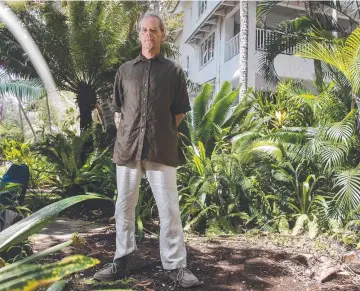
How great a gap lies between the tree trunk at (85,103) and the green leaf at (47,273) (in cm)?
929

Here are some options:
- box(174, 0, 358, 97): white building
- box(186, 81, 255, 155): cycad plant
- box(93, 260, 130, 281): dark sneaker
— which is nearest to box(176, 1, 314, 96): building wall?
box(174, 0, 358, 97): white building

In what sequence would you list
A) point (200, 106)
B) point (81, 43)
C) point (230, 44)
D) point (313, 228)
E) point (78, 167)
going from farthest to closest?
point (230, 44)
point (81, 43)
point (200, 106)
point (78, 167)
point (313, 228)

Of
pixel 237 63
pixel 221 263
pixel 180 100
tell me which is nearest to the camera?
pixel 180 100

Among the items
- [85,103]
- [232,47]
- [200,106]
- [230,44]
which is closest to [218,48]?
[230,44]

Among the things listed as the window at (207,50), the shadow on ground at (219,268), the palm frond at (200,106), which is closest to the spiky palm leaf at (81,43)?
the palm frond at (200,106)

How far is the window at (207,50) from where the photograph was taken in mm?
21164

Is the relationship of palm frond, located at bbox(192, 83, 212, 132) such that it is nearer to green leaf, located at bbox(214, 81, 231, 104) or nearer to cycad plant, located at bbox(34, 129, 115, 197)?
green leaf, located at bbox(214, 81, 231, 104)

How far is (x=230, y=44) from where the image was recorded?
1764 cm

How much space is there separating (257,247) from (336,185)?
154cm

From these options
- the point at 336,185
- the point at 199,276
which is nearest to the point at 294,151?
the point at 336,185

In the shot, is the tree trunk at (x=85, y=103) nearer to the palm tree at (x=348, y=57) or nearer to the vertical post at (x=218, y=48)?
the palm tree at (x=348, y=57)

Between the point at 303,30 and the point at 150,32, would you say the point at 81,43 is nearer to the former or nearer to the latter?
the point at 303,30

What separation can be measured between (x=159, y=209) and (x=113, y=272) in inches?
21.8

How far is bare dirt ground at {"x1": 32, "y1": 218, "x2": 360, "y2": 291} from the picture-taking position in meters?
3.06
